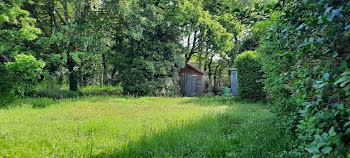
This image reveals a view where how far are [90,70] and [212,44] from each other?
11.4 meters

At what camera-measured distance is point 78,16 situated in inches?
504

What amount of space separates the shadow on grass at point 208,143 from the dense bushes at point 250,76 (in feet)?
20.3

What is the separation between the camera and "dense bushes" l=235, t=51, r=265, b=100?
1042 centimetres

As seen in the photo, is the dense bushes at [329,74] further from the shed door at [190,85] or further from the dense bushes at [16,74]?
the shed door at [190,85]

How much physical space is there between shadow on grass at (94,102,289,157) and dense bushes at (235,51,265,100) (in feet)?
20.3

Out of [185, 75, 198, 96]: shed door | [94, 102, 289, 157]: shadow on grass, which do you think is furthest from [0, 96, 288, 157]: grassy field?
[185, 75, 198, 96]: shed door

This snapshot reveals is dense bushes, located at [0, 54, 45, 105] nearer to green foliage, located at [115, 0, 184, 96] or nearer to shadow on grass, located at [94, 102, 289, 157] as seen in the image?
green foliage, located at [115, 0, 184, 96]

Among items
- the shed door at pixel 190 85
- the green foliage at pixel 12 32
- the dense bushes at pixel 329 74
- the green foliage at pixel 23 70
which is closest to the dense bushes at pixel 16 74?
the green foliage at pixel 23 70

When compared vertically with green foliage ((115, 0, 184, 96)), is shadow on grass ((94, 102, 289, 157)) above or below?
below

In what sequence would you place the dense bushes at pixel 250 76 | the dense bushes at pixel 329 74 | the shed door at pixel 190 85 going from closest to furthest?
the dense bushes at pixel 329 74 → the dense bushes at pixel 250 76 → the shed door at pixel 190 85

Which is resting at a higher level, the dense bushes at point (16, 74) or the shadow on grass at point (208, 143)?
the dense bushes at point (16, 74)

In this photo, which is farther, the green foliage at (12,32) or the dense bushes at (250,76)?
the dense bushes at (250,76)

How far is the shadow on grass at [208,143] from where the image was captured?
10.6ft

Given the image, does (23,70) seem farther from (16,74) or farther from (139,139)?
(139,139)
